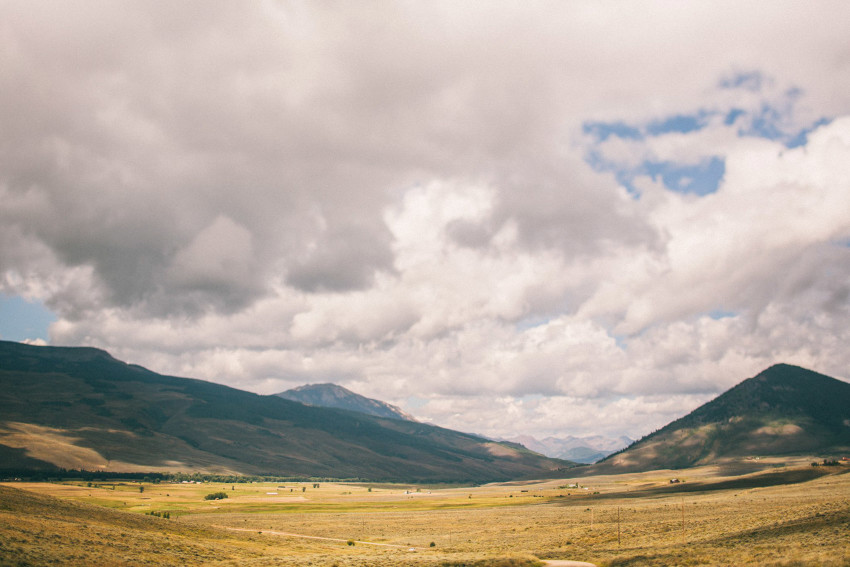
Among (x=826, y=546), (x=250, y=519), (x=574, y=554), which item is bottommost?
(x=250, y=519)

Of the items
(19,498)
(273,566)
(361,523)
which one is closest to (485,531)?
(361,523)

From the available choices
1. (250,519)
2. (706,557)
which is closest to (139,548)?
(706,557)

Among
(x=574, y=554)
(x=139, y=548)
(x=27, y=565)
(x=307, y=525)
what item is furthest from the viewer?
(x=307, y=525)

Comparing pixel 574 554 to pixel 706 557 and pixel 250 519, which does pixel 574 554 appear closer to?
pixel 706 557

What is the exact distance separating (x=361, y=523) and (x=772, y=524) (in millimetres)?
81045

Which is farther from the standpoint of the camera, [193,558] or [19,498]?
[19,498]

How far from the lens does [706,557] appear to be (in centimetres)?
4862

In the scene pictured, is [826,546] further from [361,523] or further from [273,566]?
[361,523]

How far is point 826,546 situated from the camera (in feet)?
152

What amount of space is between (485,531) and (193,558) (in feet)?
179

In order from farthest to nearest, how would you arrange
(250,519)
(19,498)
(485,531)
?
(250,519) < (485,531) < (19,498)

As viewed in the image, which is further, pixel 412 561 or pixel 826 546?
pixel 412 561

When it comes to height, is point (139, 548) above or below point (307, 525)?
above

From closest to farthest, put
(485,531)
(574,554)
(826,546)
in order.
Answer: (826,546) < (574,554) < (485,531)
